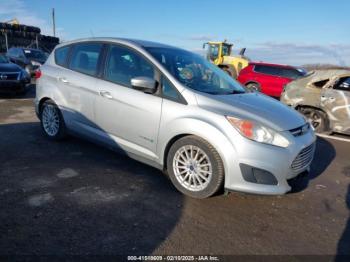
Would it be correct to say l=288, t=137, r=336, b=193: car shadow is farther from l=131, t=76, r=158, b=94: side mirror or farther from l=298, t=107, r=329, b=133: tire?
l=131, t=76, r=158, b=94: side mirror

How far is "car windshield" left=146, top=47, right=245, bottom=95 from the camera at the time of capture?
14.5 feet

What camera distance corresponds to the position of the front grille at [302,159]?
3.88m

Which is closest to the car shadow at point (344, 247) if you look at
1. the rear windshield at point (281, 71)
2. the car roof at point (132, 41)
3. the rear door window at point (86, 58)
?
the car roof at point (132, 41)

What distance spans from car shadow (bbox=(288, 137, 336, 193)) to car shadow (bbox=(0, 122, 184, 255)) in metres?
1.70

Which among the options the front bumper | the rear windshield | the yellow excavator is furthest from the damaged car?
the yellow excavator

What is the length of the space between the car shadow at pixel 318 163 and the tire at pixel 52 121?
3710 millimetres

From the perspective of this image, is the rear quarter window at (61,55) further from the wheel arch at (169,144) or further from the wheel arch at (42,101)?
the wheel arch at (169,144)

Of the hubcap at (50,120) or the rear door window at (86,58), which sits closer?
the rear door window at (86,58)

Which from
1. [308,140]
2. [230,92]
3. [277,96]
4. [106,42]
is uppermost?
[106,42]

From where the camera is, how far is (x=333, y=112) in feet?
24.8

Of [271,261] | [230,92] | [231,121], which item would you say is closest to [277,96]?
[230,92]

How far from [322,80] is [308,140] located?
444 cm

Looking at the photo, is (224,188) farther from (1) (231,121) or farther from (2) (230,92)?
(2) (230,92)

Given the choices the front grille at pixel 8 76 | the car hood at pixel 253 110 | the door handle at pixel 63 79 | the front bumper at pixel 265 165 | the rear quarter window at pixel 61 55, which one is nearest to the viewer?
the front bumper at pixel 265 165
